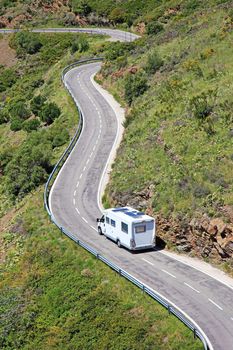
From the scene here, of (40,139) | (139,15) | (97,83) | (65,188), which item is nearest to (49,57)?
(139,15)

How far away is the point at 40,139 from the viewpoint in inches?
2451

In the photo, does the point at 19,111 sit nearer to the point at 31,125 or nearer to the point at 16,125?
the point at 16,125

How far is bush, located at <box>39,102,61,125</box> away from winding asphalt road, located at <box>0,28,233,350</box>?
3.50 m

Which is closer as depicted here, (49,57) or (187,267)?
(187,267)

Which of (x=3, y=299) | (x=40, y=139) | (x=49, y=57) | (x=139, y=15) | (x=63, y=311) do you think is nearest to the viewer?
(x=63, y=311)

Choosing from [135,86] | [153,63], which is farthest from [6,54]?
[135,86]

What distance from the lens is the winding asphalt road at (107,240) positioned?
1131 inches

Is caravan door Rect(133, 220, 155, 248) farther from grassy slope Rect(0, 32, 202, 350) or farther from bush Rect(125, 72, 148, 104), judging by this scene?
bush Rect(125, 72, 148, 104)

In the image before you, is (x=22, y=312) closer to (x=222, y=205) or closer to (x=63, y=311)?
(x=63, y=311)

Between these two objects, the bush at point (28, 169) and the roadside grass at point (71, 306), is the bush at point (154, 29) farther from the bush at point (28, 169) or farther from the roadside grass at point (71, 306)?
the roadside grass at point (71, 306)

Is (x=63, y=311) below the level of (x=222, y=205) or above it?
below

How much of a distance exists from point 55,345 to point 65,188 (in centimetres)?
2131

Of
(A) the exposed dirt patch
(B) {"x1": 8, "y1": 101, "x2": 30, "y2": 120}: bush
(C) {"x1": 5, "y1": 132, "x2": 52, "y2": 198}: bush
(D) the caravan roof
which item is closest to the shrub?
(A) the exposed dirt patch

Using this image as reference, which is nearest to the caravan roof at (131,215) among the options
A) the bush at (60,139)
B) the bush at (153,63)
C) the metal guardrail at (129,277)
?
the metal guardrail at (129,277)
